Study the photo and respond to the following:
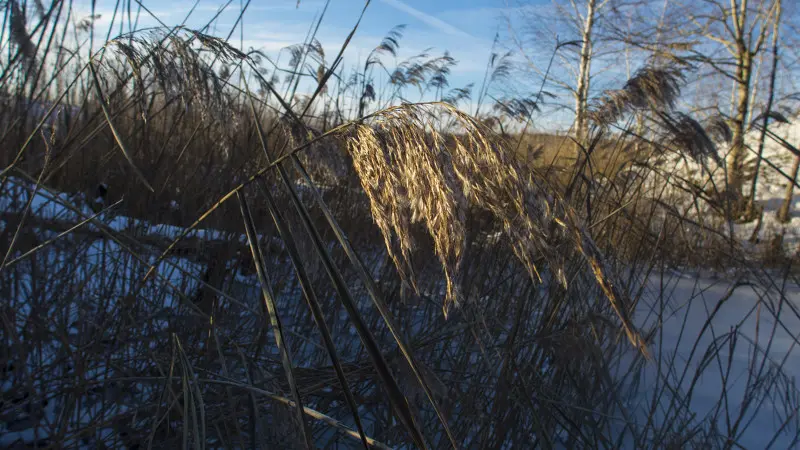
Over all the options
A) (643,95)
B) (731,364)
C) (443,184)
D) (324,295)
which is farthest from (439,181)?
(731,364)

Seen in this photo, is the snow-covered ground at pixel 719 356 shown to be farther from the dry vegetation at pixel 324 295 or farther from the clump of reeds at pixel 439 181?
the clump of reeds at pixel 439 181

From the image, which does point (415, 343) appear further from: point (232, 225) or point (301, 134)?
point (232, 225)

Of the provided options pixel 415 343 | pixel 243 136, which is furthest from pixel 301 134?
pixel 243 136

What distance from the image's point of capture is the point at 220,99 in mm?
907

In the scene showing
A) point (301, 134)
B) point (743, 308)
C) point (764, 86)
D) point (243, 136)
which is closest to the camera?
point (301, 134)

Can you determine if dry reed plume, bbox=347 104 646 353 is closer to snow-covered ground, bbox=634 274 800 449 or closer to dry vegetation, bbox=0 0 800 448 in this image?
dry vegetation, bbox=0 0 800 448

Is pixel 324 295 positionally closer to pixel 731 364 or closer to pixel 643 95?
pixel 643 95

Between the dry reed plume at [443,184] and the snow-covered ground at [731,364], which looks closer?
the dry reed plume at [443,184]

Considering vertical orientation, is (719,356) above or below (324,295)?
below

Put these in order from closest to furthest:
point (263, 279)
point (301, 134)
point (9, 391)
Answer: point (263, 279) → point (301, 134) → point (9, 391)

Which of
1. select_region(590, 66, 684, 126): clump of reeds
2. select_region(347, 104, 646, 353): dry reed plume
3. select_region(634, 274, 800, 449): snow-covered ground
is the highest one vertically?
select_region(590, 66, 684, 126): clump of reeds

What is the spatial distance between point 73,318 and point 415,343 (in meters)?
1.25

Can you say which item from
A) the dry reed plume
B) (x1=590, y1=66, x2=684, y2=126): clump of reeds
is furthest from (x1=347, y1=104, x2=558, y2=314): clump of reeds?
(x1=590, y1=66, x2=684, y2=126): clump of reeds

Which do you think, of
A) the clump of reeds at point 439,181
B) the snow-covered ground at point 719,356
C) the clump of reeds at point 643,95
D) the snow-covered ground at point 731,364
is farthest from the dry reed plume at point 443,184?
the clump of reeds at point 643,95
